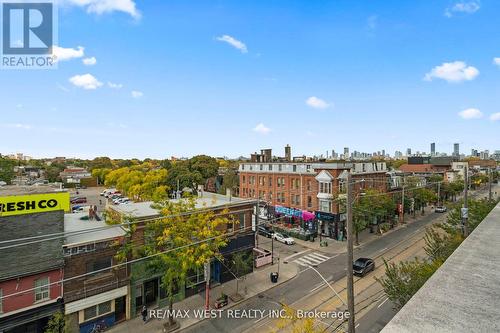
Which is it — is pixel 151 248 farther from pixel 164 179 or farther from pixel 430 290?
pixel 164 179

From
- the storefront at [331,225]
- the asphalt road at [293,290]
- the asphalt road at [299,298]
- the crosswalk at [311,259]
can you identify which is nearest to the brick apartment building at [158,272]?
the asphalt road at [293,290]

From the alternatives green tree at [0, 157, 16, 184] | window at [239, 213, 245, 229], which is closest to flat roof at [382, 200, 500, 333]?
window at [239, 213, 245, 229]

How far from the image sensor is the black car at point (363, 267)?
2512cm

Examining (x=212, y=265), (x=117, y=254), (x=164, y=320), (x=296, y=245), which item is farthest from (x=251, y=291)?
(x=296, y=245)

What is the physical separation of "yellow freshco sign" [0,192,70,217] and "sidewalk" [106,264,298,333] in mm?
9230

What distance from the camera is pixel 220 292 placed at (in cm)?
2317

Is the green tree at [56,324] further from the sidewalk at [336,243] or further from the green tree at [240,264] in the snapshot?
the sidewalk at [336,243]

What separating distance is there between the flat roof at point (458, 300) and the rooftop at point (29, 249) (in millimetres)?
19915

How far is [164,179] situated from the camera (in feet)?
233

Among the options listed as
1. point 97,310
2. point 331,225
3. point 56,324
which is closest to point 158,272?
point 97,310

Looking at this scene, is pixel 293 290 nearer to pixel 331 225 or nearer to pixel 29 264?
pixel 331 225

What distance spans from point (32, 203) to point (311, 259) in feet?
85.2

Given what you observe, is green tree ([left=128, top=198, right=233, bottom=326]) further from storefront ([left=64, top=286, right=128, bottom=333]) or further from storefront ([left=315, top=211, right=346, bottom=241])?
storefront ([left=315, top=211, right=346, bottom=241])

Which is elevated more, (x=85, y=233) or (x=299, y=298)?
(x=85, y=233)
